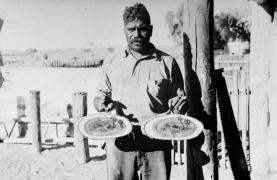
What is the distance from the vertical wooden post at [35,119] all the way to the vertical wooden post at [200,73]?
85.9 inches

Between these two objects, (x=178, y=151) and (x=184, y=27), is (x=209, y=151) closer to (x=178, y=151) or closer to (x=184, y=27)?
(x=184, y=27)

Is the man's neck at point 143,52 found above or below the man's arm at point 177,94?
above

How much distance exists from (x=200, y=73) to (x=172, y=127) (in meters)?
0.28

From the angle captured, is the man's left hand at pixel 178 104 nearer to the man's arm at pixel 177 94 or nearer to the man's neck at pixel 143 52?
the man's arm at pixel 177 94

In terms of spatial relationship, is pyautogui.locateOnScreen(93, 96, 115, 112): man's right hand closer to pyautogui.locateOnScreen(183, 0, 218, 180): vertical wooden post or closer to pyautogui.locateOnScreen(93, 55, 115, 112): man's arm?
pyautogui.locateOnScreen(93, 55, 115, 112): man's arm

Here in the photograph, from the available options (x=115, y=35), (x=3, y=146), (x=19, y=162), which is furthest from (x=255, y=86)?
(x=3, y=146)

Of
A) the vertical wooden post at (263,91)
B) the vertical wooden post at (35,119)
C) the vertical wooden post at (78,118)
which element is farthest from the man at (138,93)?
the vertical wooden post at (35,119)

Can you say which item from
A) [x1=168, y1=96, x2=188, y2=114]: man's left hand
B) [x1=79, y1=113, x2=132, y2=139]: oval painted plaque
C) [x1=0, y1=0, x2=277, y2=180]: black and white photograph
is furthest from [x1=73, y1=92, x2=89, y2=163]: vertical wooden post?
[x1=168, y1=96, x2=188, y2=114]: man's left hand

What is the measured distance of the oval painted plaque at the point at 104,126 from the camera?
1.52m

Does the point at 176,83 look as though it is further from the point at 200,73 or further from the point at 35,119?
the point at 35,119

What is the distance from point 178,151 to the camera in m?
3.19

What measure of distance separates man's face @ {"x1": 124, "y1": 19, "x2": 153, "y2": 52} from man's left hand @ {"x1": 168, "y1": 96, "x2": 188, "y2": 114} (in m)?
0.29

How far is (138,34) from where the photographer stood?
1553 mm

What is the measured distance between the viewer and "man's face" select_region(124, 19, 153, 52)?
1554 millimetres
